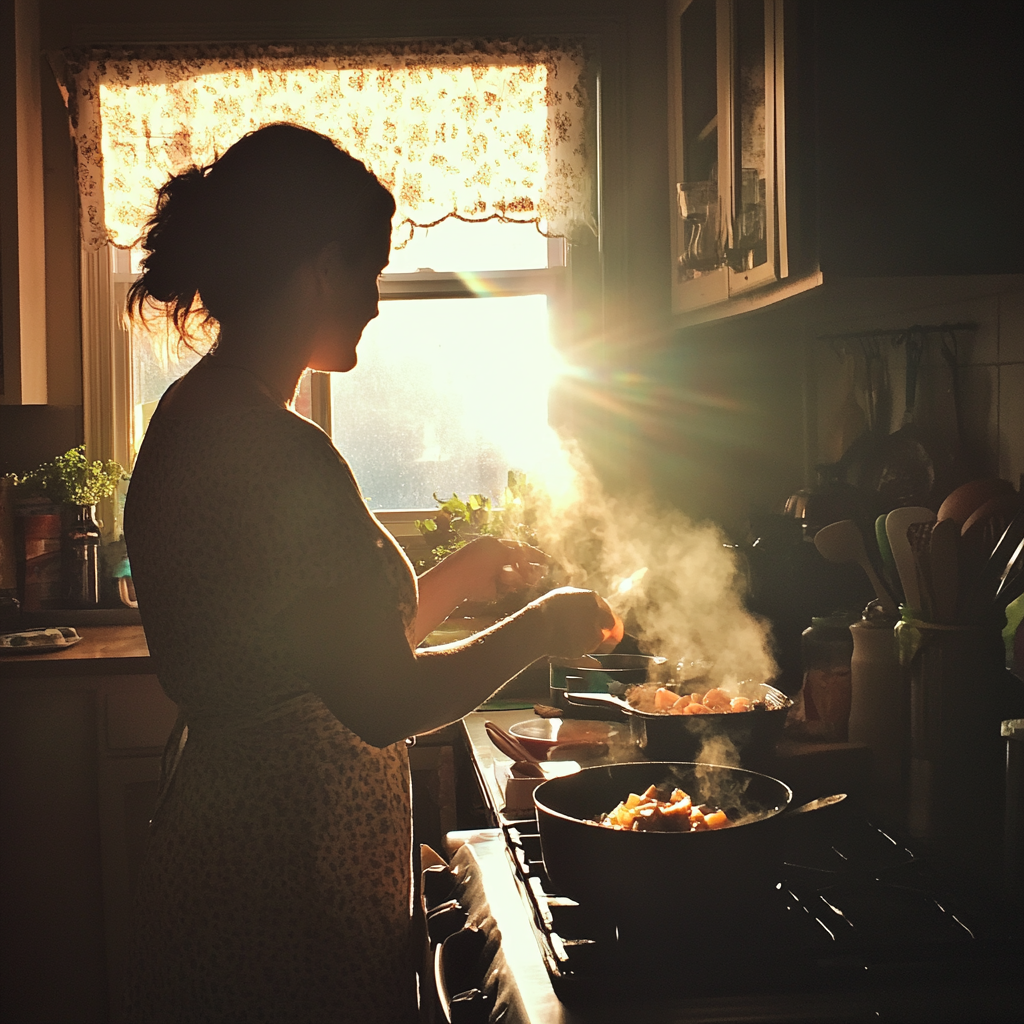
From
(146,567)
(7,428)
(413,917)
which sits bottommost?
(413,917)

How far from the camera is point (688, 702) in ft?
4.99

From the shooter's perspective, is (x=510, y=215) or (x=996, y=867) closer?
(x=996, y=867)

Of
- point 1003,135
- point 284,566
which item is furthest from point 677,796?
point 1003,135

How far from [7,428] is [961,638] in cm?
264

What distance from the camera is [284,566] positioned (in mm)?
1045

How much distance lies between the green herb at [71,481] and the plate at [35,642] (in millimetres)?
428

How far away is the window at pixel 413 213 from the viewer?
2.91 metres

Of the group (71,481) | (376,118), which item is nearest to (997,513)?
(376,118)

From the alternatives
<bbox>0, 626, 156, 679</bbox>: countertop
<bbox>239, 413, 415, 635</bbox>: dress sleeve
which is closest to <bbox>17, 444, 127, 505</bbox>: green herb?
<bbox>0, 626, 156, 679</bbox>: countertop

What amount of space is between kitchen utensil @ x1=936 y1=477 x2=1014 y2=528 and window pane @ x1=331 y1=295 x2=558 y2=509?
1.60 metres

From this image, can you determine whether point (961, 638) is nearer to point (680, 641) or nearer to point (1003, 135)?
point (1003, 135)

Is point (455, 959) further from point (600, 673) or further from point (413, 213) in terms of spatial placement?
point (413, 213)

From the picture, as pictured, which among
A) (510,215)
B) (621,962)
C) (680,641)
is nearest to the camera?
(621,962)

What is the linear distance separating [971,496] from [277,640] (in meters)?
1.12
